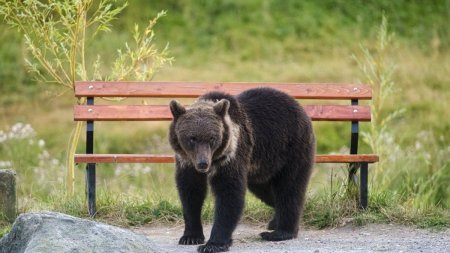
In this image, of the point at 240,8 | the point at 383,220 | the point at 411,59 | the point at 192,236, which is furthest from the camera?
the point at 240,8

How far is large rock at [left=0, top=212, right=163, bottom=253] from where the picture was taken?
233 inches

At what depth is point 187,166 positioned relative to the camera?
7023 millimetres

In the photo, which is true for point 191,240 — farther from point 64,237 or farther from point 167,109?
point 167,109

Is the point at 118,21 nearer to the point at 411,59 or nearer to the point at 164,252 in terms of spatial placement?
the point at 411,59

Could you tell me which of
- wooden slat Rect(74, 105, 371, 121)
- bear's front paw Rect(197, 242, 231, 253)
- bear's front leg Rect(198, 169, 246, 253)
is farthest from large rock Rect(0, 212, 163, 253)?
wooden slat Rect(74, 105, 371, 121)

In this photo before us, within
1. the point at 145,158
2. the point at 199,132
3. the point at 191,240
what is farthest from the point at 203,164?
the point at 145,158

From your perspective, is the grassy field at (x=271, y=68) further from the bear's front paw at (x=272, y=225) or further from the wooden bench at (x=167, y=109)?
the bear's front paw at (x=272, y=225)

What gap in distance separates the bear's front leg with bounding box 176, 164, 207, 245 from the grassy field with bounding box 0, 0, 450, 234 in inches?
82.4

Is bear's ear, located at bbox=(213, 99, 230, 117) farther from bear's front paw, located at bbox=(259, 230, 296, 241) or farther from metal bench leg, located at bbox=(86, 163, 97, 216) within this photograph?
metal bench leg, located at bbox=(86, 163, 97, 216)

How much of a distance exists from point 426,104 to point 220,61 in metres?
3.92

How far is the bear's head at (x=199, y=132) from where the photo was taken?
6688 millimetres

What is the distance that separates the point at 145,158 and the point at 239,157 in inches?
52.9

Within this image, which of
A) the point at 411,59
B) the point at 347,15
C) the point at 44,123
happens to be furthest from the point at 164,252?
the point at 347,15

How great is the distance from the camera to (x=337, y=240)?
7469 mm
